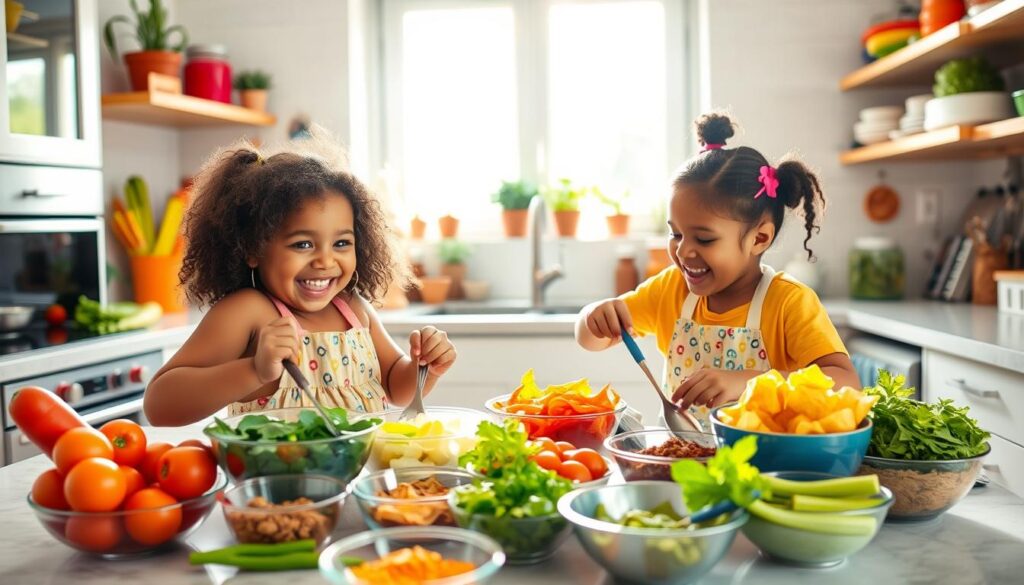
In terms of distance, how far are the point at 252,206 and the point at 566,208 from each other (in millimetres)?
2177

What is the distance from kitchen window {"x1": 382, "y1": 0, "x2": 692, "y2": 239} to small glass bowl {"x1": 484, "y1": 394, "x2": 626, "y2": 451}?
254 centimetres

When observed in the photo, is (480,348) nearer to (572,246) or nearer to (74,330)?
A: (572,246)

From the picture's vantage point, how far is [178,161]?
145 inches

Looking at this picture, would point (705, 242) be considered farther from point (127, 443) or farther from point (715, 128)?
point (127, 443)

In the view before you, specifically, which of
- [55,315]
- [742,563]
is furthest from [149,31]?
[742,563]

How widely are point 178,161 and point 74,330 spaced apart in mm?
1247

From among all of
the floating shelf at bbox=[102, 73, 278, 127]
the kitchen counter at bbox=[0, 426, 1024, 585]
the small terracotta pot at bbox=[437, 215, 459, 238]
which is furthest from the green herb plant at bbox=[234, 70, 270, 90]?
the kitchen counter at bbox=[0, 426, 1024, 585]

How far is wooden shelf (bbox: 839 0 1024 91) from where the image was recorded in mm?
2305

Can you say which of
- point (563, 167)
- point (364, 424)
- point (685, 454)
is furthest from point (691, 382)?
point (563, 167)

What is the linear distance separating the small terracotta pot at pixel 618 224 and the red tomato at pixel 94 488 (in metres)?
2.83

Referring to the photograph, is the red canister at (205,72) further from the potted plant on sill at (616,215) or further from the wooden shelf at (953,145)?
the wooden shelf at (953,145)

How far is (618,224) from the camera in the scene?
3613 mm

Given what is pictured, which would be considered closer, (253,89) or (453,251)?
(253,89)

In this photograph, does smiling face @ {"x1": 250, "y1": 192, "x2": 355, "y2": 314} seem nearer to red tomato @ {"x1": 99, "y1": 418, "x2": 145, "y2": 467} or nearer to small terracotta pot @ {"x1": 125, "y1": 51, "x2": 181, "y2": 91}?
red tomato @ {"x1": 99, "y1": 418, "x2": 145, "y2": 467}
